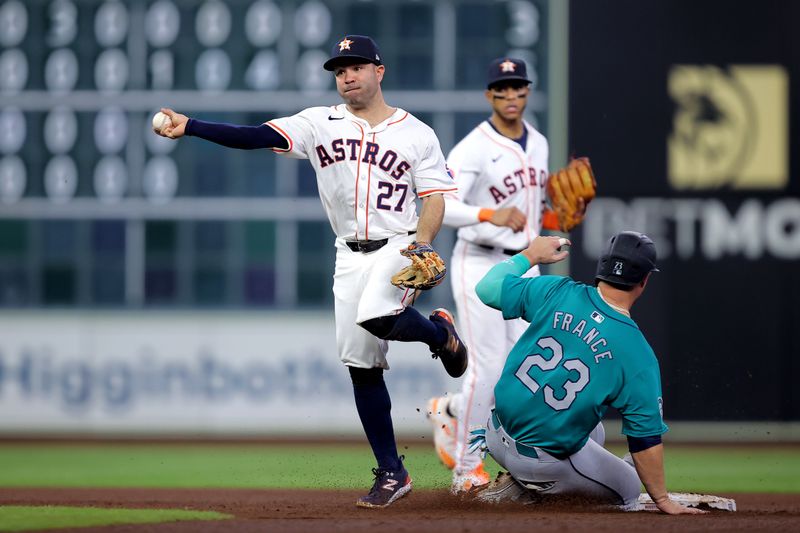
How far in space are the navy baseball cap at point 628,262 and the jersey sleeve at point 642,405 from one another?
1.12ft

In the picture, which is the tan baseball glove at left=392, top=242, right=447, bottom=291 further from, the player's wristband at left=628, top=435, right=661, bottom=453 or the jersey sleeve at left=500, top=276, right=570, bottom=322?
the player's wristband at left=628, top=435, right=661, bottom=453

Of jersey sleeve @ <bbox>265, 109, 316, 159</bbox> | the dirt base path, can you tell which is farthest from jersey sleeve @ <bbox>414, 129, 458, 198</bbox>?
the dirt base path

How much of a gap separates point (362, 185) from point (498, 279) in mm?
717

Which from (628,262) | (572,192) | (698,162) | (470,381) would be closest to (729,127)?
(698,162)

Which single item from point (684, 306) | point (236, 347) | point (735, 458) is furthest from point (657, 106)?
point (236, 347)

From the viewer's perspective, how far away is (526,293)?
16.9 feet

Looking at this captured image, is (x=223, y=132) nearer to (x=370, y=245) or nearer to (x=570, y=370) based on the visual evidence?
(x=370, y=245)

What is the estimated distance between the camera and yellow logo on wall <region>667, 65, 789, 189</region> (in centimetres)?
1029

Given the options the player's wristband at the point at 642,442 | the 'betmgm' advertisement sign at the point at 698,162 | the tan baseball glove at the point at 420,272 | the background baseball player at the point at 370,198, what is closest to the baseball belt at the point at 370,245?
the background baseball player at the point at 370,198

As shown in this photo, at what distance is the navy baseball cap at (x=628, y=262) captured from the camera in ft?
16.4

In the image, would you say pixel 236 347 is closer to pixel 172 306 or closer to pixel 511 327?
pixel 172 306

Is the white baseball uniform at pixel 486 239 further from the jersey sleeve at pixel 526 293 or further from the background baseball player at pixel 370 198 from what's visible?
the jersey sleeve at pixel 526 293

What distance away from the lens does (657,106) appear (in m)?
10.3

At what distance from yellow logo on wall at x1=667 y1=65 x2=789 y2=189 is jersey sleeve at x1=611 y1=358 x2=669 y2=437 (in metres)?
5.58
